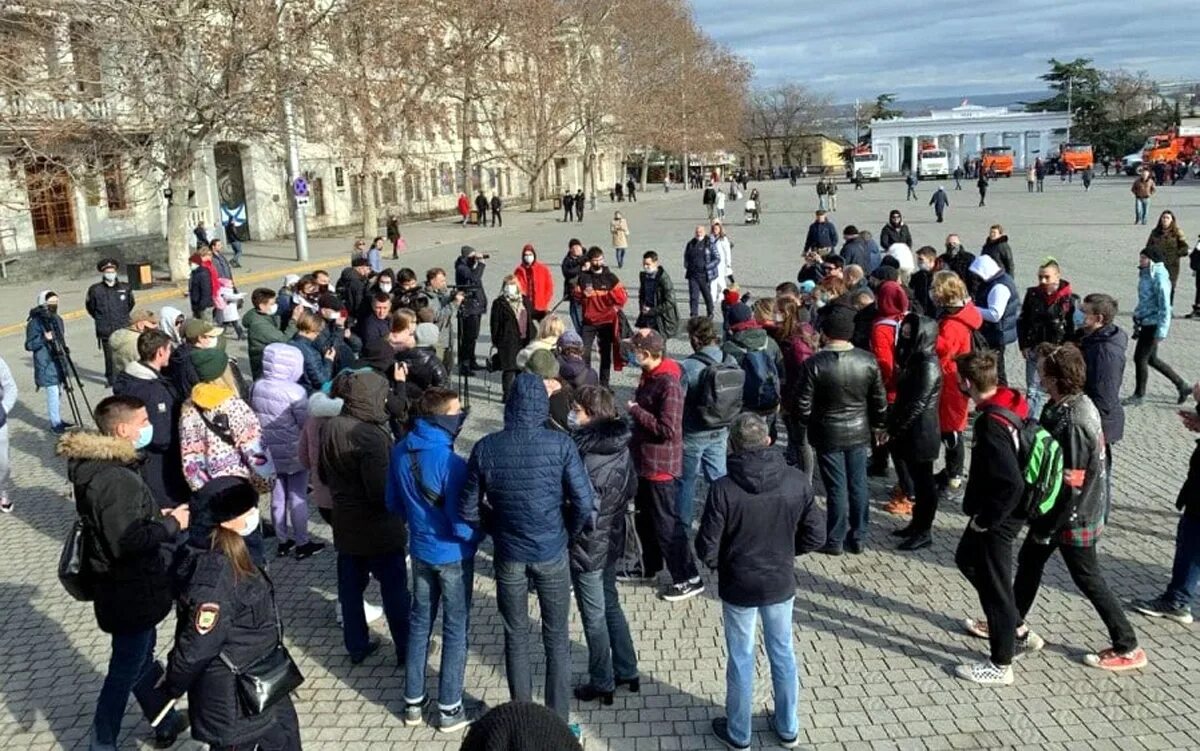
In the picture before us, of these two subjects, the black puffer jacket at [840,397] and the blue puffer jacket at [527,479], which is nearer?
the blue puffer jacket at [527,479]

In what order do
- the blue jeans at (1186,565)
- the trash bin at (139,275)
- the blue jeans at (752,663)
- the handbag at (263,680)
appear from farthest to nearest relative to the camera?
the trash bin at (139,275), the blue jeans at (1186,565), the blue jeans at (752,663), the handbag at (263,680)

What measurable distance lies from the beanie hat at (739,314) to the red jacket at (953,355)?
1496mm

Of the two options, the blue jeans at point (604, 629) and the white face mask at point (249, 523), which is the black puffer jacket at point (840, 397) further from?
the white face mask at point (249, 523)

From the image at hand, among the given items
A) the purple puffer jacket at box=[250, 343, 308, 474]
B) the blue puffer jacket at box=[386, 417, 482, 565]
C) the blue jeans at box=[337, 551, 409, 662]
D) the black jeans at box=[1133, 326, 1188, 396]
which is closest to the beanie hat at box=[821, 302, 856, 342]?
the blue puffer jacket at box=[386, 417, 482, 565]

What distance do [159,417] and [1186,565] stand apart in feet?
21.4

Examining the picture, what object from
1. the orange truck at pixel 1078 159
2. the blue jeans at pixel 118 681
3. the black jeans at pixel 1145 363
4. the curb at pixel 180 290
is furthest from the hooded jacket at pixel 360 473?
the orange truck at pixel 1078 159

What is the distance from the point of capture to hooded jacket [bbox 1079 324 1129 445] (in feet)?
22.7

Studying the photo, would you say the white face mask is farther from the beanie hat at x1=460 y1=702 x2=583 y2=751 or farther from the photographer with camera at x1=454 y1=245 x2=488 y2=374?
the photographer with camera at x1=454 y1=245 x2=488 y2=374

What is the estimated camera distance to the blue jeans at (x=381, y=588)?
18.1 ft

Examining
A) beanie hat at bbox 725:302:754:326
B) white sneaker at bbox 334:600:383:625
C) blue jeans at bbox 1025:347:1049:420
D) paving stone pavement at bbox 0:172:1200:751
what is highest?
beanie hat at bbox 725:302:754:326

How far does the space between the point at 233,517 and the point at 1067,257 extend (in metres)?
23.0

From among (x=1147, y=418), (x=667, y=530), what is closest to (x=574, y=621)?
(x=667, y=530)

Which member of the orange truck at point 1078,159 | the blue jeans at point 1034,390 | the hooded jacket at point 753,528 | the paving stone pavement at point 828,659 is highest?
the orange truck at point 1078,159

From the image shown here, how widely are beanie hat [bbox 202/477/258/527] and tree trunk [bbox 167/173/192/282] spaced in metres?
22.9
